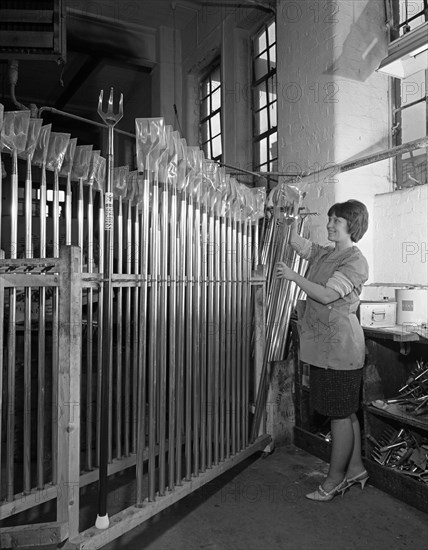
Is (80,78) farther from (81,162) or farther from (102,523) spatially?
(102,523)

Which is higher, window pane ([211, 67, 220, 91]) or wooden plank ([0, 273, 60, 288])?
window pane ([211, 67, 220, 91])

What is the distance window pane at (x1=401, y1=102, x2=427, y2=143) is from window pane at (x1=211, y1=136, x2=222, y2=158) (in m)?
2.55

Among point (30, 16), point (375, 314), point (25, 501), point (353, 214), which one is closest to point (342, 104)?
point (353, 214)

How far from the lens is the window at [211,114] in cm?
553

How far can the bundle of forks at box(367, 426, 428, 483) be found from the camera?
2344 millimetres

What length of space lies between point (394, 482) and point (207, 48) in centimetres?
484

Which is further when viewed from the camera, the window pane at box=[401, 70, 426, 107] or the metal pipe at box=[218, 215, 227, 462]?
the window pane at box=[401, 70, 426, 107]

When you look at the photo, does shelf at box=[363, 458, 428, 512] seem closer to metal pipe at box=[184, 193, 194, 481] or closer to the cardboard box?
the cardboard box

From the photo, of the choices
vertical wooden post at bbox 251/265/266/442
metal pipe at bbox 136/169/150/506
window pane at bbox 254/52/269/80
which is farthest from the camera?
window pane at bbox 254/52/269/80

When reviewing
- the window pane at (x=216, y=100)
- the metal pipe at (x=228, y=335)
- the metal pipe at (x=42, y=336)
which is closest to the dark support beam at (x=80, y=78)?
the window pane at (x=216, y=100)

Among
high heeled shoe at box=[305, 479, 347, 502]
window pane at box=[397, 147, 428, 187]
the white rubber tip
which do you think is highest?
window pane at box=[397, 147, 428, 187]

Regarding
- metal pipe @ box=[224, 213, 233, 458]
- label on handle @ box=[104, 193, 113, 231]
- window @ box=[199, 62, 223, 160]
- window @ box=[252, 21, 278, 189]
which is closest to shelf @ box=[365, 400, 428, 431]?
metal pipe @ box=[224, 213, 233, 458]

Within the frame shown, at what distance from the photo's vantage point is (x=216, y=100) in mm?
5574

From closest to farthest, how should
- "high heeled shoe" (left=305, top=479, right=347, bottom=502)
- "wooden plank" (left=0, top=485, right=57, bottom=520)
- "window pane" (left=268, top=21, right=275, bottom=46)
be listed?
"wooden plank" (left=0, top=485, right=57, bottom=520) → "high heeled shoe" (left=305, top=479, right=347, bottom=502) → "window pane" (left=268, top=21, right=275, bottom=46)
